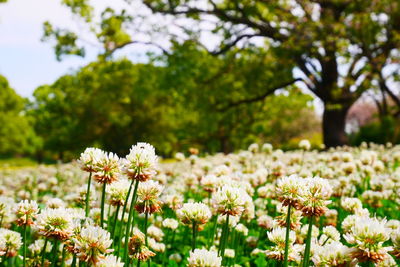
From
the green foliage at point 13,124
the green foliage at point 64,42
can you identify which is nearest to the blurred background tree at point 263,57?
the green foliage at point 64,42

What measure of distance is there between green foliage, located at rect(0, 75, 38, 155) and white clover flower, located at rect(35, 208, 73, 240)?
45861 millimetres

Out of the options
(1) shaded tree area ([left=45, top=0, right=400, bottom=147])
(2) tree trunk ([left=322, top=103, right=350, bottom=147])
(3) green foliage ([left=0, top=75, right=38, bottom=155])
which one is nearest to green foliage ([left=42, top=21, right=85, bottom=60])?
(1) shaded tree area ([left=45, top=0, right=400, bottom=147])

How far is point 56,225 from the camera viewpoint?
7.11ft

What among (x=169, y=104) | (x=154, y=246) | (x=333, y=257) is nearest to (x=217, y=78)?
(x=169, y=104)

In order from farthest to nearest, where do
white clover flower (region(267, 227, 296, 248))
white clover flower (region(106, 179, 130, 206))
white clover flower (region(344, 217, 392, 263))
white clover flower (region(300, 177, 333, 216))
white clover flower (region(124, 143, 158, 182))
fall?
white clover flower (region(106, 179, 130, 206)) < white clover flower (region(267, 227, 296, 248)) < white clover flower (region(124, 143, 158, 182)) < white clover flower (region(300, 177, 333, 216)) < white clover flower (region(344, 217, 392, 263))

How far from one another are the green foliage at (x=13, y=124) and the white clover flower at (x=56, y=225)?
45.9 metres

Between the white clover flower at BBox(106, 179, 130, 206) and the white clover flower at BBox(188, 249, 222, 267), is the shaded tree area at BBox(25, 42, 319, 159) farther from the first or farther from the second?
the white clover flower at BBox(188, 249, 222, 267)

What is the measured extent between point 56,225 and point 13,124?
47.1 m

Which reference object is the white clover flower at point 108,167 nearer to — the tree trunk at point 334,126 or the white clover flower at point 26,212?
the white clover flower at point 26,212

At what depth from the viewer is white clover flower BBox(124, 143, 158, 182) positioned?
220cm

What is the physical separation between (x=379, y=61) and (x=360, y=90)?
5.46ft

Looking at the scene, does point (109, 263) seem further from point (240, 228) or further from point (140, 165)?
point (240, 228)

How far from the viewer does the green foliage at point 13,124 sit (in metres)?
43.9

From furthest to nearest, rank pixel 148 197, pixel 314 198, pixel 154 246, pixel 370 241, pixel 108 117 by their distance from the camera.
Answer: pixel 108 117 < pixel 154 246 < pixel 148 197 < pixel 314 198 < pixel 370 241
